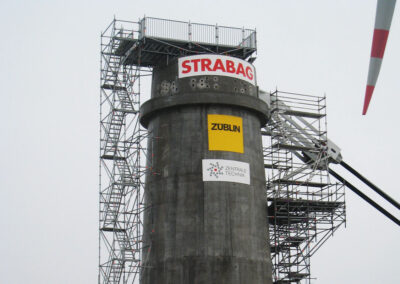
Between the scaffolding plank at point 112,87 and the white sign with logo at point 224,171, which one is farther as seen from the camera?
the scaffolding plank at point 112,87

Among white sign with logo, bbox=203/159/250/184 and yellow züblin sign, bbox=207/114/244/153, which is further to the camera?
yellow züblin sign, bbox=207/114/244/153

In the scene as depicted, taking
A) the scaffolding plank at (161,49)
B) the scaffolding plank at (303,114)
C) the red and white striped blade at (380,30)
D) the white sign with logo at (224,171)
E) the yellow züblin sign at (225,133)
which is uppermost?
the scaffolding plank at (161,49)

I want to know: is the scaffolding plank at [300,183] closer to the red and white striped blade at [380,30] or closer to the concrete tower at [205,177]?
the concrete tower at [205,177]

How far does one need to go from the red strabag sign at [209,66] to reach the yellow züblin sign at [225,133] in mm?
3069

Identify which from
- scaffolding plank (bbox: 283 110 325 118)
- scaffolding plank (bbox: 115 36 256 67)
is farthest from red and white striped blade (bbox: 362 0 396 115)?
scaffolding plank (bbox: 283 110 325 118)

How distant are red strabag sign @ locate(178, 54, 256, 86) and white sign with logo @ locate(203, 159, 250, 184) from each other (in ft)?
20.1

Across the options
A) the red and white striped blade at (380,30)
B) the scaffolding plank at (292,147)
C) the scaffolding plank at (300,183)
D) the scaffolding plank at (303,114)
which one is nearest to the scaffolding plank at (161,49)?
the scaffolding plank at (303,114)

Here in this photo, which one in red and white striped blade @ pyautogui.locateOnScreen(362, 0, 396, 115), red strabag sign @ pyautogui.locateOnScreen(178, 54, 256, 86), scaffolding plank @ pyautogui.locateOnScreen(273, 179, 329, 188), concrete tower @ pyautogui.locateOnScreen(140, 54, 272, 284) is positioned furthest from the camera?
scaffolding plank @ pyautogui.locateOnScreen(273, 179, 329, 188)

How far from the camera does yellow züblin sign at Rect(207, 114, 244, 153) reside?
3903 centimetres

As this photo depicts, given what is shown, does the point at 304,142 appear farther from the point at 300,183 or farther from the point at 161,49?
the point at 161,49

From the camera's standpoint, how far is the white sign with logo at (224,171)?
3822 centimetres

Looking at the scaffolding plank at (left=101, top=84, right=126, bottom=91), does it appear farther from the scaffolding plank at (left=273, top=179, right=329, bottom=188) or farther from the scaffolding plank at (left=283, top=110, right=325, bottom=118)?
the scaffolding plank at (left=273, top=179, right=329, bottom=188)

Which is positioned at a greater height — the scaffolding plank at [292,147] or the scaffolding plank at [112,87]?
the scaffolding plank at [112,87]

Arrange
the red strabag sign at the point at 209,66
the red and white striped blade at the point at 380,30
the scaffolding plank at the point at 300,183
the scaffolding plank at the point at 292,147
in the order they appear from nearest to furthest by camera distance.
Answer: the red and white striped blade at the point at 380,30 → the red strabag sign at the point at 209,66 → the scaffolding plank at the point at 300,183 → the scaffolding plank at the point at 292,147
